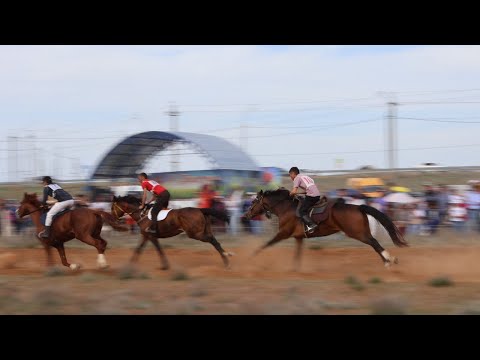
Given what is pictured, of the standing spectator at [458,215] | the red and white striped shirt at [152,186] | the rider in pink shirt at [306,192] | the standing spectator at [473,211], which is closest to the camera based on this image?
the rider in pink shirt at [306,192]

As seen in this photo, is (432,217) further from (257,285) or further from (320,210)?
(257,285)

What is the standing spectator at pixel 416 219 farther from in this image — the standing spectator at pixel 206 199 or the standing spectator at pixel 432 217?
the standing spectator at pixel 206 199

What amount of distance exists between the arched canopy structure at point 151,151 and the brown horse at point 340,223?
14.6 metres

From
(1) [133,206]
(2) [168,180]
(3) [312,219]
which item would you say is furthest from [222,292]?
(2) [168,180]

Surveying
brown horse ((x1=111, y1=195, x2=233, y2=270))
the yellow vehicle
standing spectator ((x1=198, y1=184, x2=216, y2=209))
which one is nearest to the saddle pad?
brown horse ((x1=111, y1=195, x2=233, y2=270))

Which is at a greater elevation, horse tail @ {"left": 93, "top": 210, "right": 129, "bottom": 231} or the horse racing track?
horse tail @ {"left": 93, "top": 210, "right": 129, "bottom": 231}

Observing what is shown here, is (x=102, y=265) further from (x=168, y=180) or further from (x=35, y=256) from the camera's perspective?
(x=168, y=180)

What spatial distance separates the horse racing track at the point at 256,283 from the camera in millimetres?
10492

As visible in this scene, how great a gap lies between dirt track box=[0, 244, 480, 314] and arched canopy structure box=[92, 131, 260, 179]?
11481mm

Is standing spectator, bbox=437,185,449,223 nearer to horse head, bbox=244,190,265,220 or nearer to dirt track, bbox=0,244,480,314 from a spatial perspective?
dirt track, bbox=0,244,480,314

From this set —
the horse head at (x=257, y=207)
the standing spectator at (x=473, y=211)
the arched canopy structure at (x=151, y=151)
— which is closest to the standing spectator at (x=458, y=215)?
the standing spectator at (x=473, y=211)

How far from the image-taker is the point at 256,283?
1379 cm

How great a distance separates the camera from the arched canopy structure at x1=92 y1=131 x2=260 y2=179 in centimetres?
3209

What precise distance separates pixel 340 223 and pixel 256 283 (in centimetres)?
312
